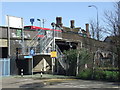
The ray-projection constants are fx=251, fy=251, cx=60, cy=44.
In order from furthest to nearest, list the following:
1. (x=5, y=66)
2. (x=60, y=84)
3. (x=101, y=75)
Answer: (x=5, y=66) < (x=101, y=75) < (x=60, y=84)

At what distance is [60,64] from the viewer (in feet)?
109

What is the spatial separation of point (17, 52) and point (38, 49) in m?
2.89

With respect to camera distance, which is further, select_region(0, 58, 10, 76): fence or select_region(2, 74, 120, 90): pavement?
select_region(0, 58, 10, 76): fence

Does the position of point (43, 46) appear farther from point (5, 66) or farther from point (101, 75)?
point (101, 75)

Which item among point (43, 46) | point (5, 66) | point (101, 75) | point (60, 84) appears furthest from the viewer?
point (43, 46)

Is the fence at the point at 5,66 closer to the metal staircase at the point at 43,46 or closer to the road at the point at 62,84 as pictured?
the metal staircase at the point at 43,46

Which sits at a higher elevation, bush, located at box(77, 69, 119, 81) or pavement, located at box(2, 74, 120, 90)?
bush, located at box(77, 69, 119, 81)

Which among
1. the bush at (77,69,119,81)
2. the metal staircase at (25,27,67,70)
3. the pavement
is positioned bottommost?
the pavement

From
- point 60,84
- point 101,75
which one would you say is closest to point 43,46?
point 101,75

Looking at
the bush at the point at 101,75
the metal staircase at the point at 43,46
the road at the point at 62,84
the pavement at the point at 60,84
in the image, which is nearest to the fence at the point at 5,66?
the metal staircase at the point at 43,46

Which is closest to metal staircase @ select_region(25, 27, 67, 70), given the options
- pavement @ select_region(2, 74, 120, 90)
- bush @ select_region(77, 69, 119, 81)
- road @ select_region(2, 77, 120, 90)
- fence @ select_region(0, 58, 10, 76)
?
fence @ select_region(0, 58, 10, 76)

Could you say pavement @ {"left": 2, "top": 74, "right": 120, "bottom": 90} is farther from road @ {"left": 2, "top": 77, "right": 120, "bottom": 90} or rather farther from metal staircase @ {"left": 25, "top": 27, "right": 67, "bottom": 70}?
metal staircase @ {"left": 25, "top": 27, "right": 67, "bottom": 70}

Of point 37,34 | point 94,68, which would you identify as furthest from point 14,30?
point 94,68

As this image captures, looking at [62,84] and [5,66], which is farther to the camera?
[5,66]
